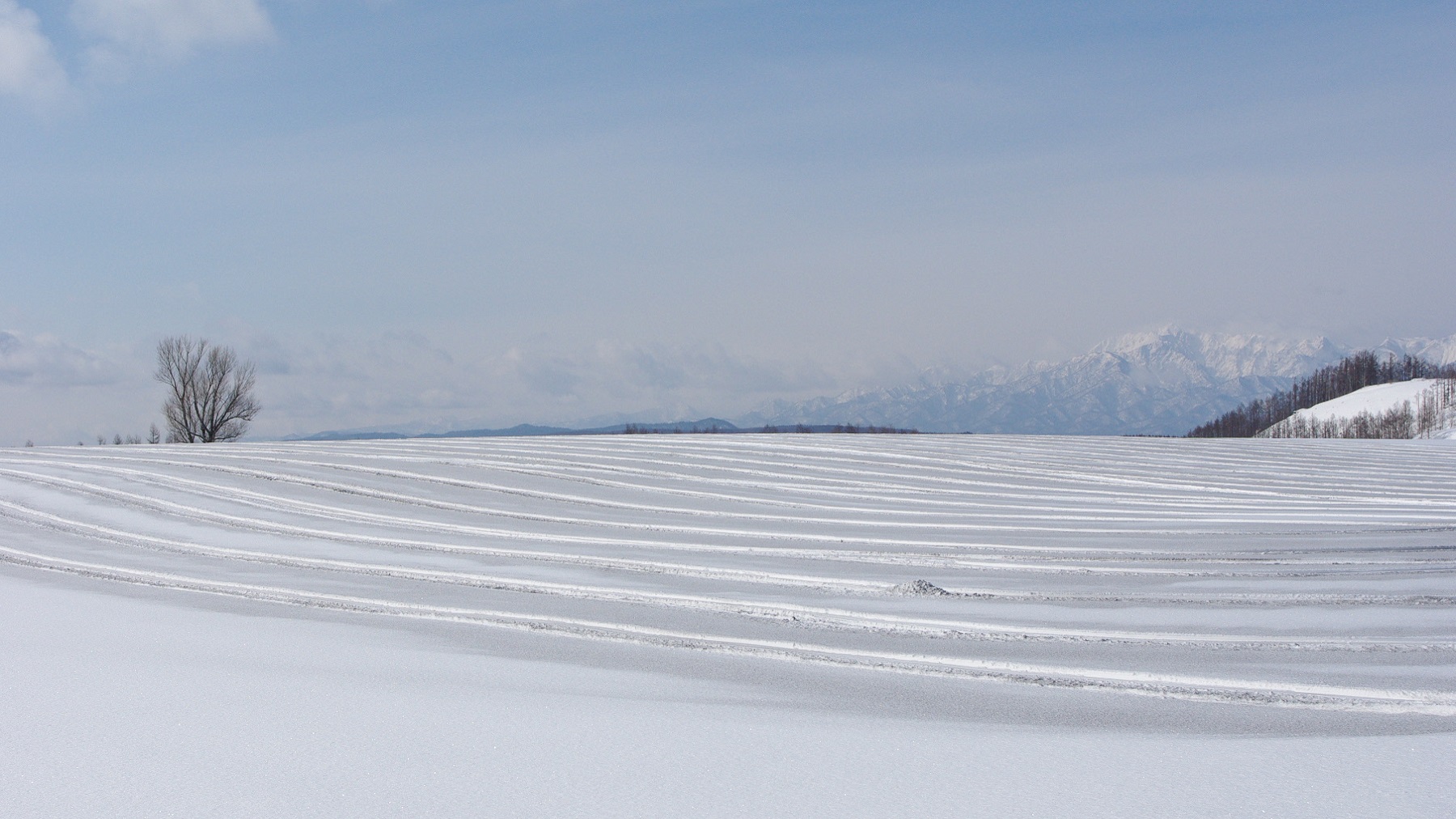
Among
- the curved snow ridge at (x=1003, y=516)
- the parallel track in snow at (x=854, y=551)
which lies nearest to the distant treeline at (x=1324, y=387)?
the parallel track in snow at (x=854, y=551)

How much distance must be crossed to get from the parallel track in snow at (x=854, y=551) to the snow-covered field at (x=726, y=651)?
0.16ft

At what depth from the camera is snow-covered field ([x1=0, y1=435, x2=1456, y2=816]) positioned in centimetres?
354

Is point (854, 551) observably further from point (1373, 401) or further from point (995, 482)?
point (1373, 401)

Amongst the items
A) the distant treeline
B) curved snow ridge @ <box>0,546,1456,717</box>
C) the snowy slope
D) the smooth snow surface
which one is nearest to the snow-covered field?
curved snow ridge @ <box>0,546,1456,717</box>

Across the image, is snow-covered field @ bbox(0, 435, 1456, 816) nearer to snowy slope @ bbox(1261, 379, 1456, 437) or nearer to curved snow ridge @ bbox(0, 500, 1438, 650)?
→ curved snow ridge @ bbox(0, 500, 1438, 650)

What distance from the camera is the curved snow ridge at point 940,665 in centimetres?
468

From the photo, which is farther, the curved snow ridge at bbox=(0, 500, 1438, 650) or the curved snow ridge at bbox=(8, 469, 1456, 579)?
the curved snow ridge at bbox=(8, 469, 1456, 579)

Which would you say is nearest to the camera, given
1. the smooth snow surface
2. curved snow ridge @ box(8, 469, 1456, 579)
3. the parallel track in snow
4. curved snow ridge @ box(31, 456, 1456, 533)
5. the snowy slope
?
the parallel track in snow

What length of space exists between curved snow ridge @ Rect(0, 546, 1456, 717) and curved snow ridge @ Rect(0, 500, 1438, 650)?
0.60 m

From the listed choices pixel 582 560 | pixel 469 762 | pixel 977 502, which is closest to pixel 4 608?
pixel 582 560

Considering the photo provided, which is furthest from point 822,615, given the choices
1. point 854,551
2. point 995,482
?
point 995,482

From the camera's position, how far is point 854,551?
883 cm

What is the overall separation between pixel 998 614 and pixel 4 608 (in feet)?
21.5

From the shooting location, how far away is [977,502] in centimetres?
1177
